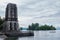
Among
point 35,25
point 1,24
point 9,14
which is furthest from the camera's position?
point 35,25

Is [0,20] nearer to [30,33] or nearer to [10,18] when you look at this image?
[10,18]

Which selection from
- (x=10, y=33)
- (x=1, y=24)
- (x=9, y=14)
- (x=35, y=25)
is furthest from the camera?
(x=35, y=25)

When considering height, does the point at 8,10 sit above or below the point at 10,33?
above

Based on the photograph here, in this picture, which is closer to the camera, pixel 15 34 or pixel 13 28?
pixel 15 34

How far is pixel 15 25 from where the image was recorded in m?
98.9

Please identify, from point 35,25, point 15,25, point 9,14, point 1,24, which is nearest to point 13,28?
point 15,25

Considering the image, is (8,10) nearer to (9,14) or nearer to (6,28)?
(9,14)

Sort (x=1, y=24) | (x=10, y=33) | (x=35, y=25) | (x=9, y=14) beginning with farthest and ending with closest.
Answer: (x=35, y=25)
(x=1, y=24)
(x=9, y=14)
(x=10, y=33)

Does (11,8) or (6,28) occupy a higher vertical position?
(11,8)

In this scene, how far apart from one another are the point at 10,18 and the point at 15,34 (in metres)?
11.8

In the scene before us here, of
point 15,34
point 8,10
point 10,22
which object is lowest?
point 15,34

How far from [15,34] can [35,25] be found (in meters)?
100

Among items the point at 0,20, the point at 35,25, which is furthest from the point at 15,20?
the point at 35,25

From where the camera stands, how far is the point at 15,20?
99938mm
